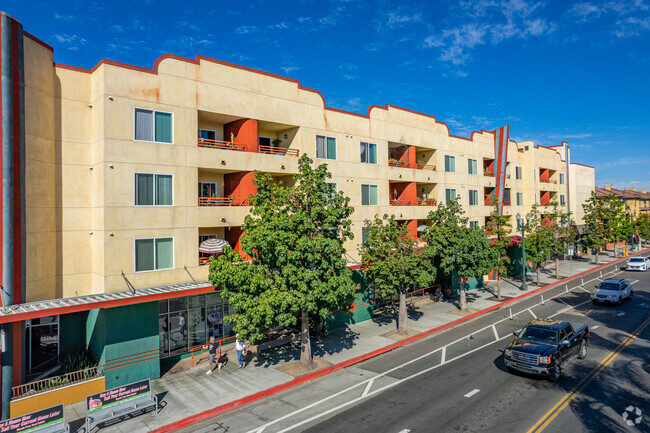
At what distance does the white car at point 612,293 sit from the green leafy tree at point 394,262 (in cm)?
1553

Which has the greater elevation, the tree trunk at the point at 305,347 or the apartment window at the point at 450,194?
the apartment window at the point at 450,194

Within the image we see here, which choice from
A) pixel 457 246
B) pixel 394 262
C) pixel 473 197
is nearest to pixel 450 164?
pixel 473 197

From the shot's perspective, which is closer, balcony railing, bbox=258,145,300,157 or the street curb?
the street curb

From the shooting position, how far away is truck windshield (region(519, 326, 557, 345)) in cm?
1645

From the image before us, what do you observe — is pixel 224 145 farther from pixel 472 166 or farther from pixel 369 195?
pixel 472 166

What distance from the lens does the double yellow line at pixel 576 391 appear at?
12420 mm

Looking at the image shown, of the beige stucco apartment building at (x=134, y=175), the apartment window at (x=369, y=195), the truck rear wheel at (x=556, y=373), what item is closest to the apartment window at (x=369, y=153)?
the apartment window at (x=369, y=195)

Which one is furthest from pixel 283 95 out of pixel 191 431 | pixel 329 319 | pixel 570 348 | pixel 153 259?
pixel 570 348

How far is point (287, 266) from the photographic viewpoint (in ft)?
55.0

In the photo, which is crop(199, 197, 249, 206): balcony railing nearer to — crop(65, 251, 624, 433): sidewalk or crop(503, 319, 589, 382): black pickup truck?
crop(65, 251, 624, 433): sidewalk

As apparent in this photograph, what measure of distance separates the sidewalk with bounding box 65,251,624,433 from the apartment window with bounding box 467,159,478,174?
14.3 meters

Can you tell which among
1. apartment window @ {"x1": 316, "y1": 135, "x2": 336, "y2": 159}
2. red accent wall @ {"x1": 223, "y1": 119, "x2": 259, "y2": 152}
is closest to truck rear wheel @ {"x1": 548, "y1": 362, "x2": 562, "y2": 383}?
apartment window @ {"x1": 316, "y1": 135, "x2": 336, "y2": 159}

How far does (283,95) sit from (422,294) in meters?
20.0

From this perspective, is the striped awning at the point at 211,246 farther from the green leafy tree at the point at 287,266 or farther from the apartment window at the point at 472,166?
→ the apartment window at the point at 472,166
